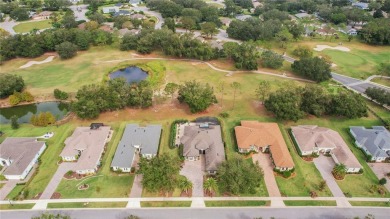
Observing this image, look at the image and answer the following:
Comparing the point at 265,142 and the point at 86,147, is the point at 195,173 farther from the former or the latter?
the point at 86,147

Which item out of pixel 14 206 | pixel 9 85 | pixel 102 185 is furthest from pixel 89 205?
pixel 9 85

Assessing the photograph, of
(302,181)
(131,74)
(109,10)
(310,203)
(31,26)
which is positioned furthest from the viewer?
(109,10)

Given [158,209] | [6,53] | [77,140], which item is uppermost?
[6,53]

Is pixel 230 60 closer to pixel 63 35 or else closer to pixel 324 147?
pixel 324 147

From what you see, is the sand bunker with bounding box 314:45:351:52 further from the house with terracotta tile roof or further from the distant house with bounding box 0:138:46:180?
the distant house with bounding box 0:138:46:180

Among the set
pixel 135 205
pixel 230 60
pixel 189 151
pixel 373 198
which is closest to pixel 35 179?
pixel 135 205
